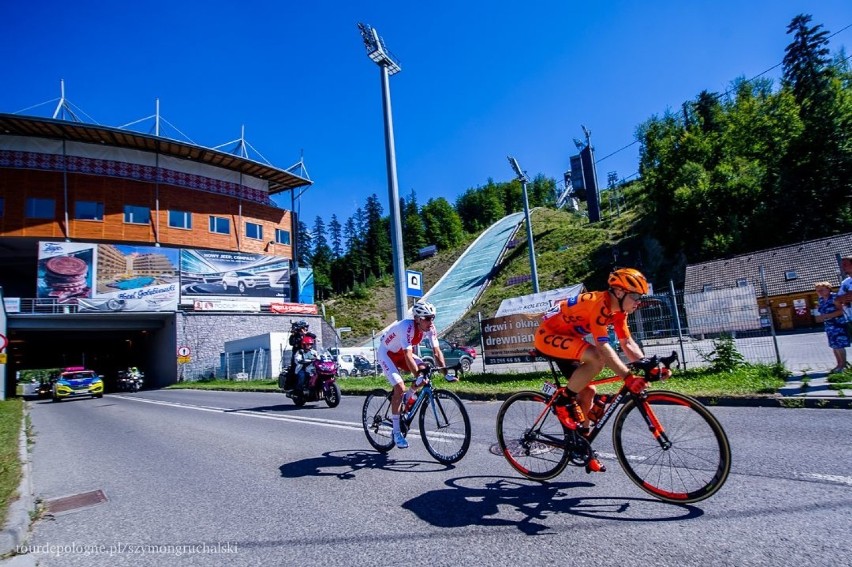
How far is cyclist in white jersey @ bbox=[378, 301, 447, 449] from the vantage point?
5309 millimetres

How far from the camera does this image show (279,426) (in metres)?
8.88

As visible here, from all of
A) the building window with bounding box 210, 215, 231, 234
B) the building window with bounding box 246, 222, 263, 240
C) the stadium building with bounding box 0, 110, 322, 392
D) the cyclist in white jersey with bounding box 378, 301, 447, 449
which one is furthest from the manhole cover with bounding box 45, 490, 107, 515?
the building window with bounding box 246, 222, 263, 240

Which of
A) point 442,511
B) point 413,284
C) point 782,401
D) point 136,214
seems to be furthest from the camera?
point 136,214

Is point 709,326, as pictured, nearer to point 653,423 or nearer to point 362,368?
point 653,423

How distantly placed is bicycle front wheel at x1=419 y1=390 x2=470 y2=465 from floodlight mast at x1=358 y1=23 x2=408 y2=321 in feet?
30.8

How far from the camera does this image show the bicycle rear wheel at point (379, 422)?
19.2 ft

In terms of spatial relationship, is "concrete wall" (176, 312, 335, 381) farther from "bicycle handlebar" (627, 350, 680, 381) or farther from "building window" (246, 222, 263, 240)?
"bicycle handlebar" (627, 350, 680, 381)

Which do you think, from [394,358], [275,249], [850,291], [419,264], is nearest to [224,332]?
[275,249]

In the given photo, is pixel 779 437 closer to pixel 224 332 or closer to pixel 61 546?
pixel 61 546

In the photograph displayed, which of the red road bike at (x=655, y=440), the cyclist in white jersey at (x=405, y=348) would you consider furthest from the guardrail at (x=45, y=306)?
the red road bike at (x=655, y=440)

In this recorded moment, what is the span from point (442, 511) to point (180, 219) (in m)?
45.7

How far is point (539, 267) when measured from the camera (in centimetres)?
5791

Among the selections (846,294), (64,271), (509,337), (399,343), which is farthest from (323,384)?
(64,271)

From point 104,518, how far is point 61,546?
642 millimetres
